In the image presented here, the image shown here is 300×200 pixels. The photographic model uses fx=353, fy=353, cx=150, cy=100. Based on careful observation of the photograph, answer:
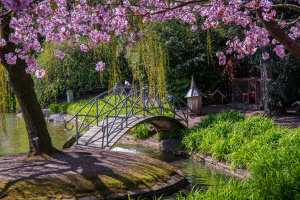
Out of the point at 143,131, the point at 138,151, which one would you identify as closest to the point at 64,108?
the point at 143,131

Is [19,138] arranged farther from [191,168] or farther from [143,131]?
[191,168]

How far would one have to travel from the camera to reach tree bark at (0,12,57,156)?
6.26m

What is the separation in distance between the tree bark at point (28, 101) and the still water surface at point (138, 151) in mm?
611

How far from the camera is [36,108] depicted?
654 cm

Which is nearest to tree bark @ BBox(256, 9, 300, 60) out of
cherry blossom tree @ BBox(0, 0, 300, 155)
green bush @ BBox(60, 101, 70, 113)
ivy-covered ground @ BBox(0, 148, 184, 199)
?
cherry blossom tree @ BBox(0, 0, 300, 155)

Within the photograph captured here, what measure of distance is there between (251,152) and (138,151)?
3.72 metres

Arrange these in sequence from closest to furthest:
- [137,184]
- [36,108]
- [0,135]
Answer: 1. [137,184]
2. [36,108]
3. [0,135]

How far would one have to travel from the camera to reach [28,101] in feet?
21.1

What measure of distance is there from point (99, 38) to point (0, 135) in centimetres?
860

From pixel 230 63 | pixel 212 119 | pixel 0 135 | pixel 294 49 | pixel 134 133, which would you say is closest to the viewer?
pixel 294 49

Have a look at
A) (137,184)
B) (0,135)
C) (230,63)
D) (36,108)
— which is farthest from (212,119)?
(0,135)

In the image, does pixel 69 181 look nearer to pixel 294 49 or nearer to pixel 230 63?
pixel 294 49

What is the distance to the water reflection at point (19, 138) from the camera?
10315 mm

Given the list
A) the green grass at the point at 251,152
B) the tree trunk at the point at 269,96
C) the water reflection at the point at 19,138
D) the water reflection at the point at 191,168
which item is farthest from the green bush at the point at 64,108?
the tree trunk at the point at 269,96
